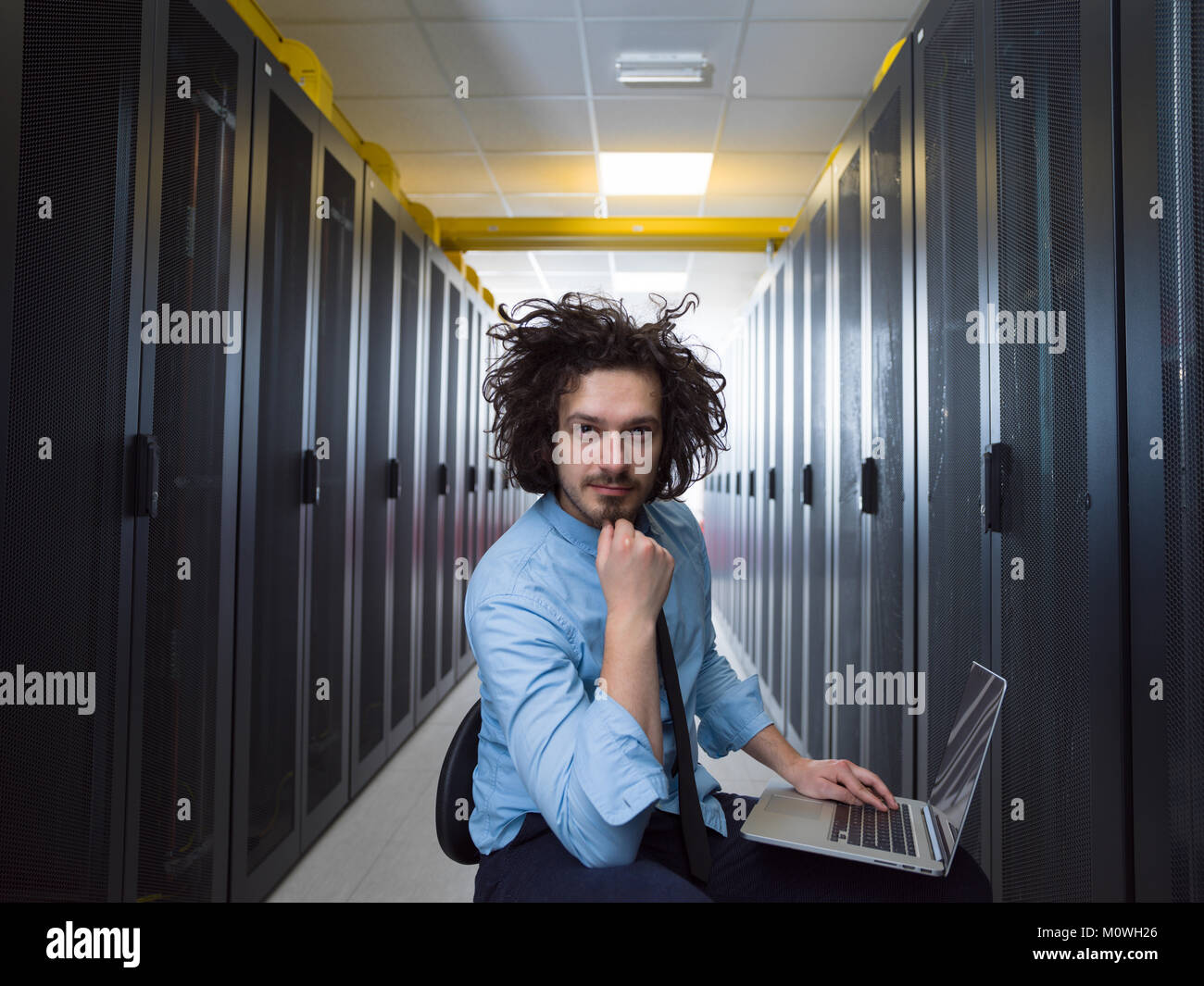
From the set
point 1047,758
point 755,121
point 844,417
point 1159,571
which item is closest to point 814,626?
point 844,417

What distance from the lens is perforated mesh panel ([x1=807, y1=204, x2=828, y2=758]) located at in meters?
2.78

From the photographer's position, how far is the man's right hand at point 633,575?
3.14 feet

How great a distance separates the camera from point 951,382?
162cm

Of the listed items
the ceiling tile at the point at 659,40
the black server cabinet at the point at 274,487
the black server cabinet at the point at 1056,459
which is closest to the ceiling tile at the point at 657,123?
the ceiling tile at the point at 659,40

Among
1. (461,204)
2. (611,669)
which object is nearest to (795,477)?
(611,669)

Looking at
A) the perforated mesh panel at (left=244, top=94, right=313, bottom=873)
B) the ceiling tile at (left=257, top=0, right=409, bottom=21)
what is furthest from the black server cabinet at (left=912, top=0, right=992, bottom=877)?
the ceiling tile at (left=257, top=0, right=409, bottom=21)

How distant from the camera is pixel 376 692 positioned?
3.06m

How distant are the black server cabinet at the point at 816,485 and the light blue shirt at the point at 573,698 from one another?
1519 millimetres

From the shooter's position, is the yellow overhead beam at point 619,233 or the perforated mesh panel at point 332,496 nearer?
the perforated mesh panel at point 332,496

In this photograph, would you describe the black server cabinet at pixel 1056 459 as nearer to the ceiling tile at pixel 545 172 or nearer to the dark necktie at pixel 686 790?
the dark necktie at pixel 686 790

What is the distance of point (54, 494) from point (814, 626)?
251cm

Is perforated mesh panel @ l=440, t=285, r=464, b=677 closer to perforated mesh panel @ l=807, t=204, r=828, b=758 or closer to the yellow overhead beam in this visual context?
the yellow overhead beam

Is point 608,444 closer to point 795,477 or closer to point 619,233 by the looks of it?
point 795,477
